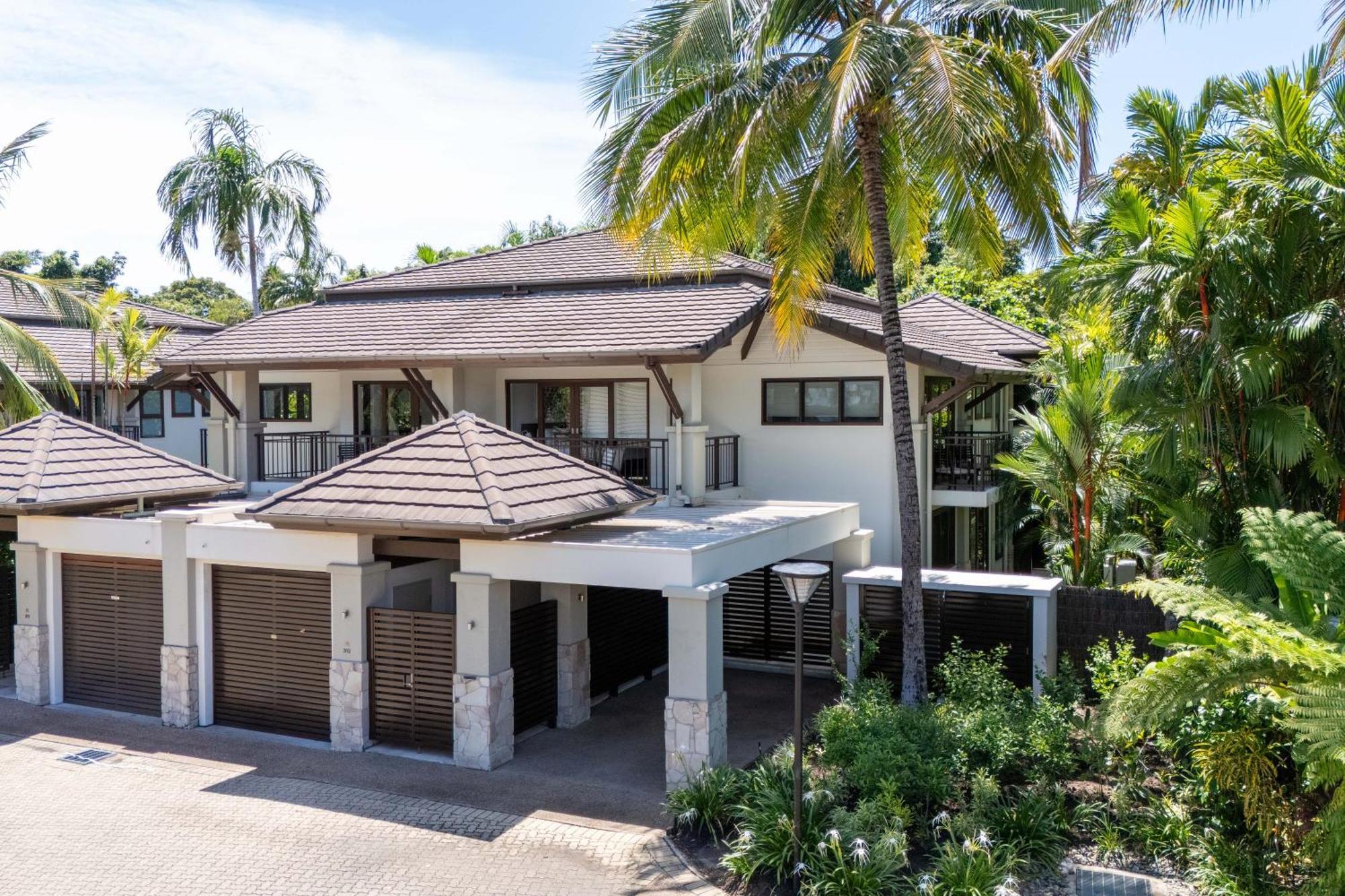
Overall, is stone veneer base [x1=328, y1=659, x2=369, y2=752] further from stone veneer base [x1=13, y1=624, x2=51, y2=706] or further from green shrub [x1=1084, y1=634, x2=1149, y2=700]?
green shrub [x1=1084, y1=634, x2=1149, y2=700]

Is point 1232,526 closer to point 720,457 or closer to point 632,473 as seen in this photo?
point 720,457

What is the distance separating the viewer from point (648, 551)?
487 inches

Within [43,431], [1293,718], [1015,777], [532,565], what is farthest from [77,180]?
[1293,718]

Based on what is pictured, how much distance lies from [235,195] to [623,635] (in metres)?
22.2

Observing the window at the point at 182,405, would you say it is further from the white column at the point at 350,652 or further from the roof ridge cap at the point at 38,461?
the white column at the point at 350,652

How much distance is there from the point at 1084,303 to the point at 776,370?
20.4 feet

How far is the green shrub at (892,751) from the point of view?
10531mm

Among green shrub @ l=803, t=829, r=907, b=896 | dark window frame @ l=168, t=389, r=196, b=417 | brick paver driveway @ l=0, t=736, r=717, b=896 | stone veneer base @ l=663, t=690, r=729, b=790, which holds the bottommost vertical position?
brick paver driveway @ l=0, t=736, r=717, b=896

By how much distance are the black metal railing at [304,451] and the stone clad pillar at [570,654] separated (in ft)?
23.2

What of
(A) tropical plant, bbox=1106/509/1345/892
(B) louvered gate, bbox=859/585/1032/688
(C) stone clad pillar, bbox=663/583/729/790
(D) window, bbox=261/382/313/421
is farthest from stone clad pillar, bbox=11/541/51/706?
(A) tropical plant, bbox=1106/509/1345/892

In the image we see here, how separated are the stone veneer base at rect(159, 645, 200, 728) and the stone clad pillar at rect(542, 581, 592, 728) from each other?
4.75 metres

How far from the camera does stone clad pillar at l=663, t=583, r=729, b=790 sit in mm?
12141

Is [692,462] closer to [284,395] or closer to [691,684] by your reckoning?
[691,684]

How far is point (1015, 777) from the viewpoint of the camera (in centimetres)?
1123
